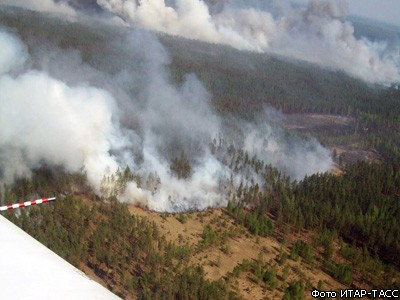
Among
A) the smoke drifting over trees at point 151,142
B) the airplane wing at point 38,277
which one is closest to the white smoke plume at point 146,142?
the smoke drifting over trees at point 151,142

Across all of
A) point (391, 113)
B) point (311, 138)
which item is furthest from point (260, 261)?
point (391, 113)

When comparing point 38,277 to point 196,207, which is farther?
point 196,207

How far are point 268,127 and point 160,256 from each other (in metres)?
92.6

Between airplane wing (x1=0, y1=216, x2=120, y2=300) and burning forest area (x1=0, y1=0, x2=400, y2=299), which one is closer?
airplane wing (x1=0, y1=216, x2=120, y2=300)

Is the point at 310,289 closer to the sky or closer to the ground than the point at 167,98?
closer to the ground

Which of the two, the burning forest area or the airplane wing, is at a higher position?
the airplane wing

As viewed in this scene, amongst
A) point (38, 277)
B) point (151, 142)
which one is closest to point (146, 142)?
point (151, 142)

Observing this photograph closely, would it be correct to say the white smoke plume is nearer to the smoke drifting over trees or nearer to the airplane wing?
the smoke drifting over trees

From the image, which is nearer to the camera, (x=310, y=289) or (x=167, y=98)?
(x=310, y=289)

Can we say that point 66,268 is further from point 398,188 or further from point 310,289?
point 398,188

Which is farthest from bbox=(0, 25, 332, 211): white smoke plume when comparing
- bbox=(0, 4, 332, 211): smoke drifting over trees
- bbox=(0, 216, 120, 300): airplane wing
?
bbox=(0, 216, 120, 300): airplane wing

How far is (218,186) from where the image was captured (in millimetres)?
71062

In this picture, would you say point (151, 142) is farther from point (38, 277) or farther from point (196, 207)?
point (38, 277)

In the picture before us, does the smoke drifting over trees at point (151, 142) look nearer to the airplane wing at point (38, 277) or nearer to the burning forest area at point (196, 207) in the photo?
the burning forest area at point (196, 207)
